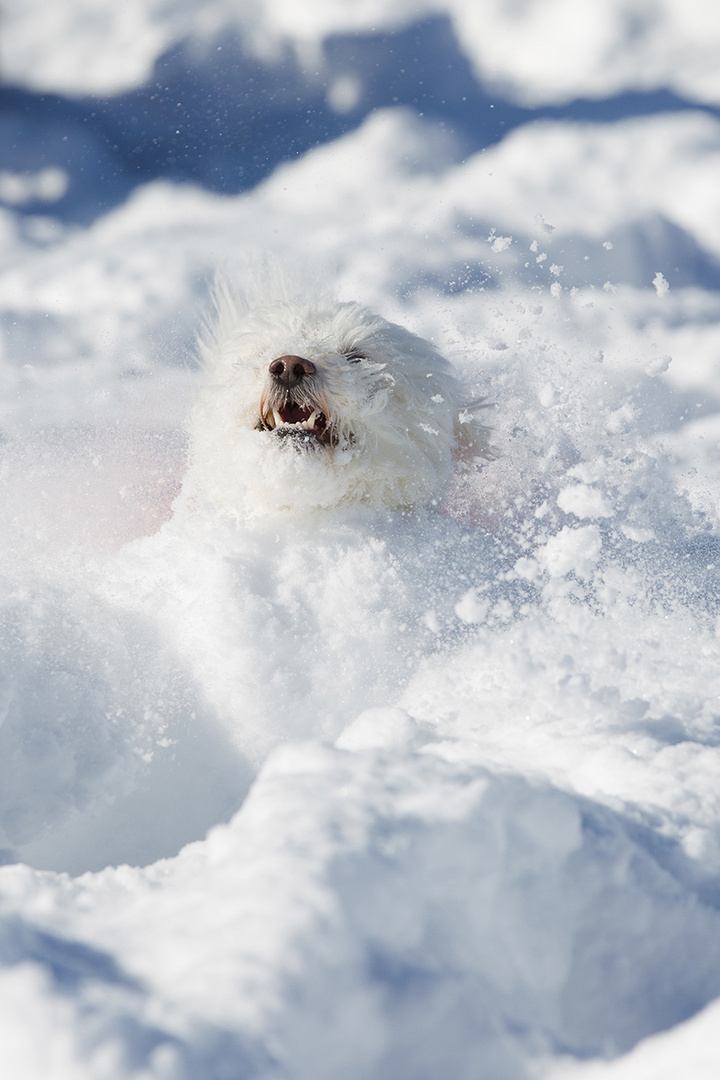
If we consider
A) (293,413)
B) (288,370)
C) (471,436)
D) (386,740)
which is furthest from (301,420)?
(386,740)

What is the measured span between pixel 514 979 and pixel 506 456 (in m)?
2.39

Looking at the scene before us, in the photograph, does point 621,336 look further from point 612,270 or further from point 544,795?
point 544,795

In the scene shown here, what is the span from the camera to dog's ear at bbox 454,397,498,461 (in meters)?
2.77

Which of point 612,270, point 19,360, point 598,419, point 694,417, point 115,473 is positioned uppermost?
point 612,270

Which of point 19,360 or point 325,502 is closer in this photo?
point 325,502

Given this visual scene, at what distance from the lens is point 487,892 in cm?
76

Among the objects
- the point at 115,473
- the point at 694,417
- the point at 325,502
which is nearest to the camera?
the point at 325,502

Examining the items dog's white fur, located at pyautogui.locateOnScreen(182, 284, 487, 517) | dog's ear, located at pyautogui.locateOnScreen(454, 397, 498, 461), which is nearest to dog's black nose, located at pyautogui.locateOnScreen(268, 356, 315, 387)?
dog's white fur, located at pyautogui.locateOnScreen(182, 284, 487, 517)

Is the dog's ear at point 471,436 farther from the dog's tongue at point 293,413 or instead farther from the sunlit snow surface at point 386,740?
Answer: the dog's tongue at point 293,413

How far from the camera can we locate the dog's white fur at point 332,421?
2299mm

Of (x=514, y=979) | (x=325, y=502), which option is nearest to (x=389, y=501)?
(x=325, y=502)

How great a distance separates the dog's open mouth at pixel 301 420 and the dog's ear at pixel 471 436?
0.62 m

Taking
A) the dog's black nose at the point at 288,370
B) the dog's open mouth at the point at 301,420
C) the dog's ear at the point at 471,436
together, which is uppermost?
the dog's black nose at the point at 288,370

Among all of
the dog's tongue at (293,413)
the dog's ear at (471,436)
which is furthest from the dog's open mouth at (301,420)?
the dog's ear at (471,436)
